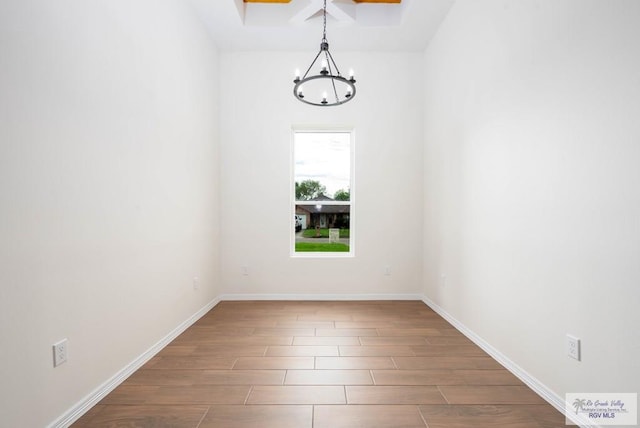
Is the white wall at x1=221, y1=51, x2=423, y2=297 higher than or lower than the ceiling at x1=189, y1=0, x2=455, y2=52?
lower

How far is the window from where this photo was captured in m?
4.21

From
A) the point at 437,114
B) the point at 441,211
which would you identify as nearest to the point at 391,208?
the point at 441,211

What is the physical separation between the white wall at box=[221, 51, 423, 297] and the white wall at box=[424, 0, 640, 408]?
0.98m

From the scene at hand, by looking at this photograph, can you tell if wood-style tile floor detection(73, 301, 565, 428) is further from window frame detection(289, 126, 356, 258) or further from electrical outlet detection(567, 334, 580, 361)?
window frame detection(289, 126, 356, 258)

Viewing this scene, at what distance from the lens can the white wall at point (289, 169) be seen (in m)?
3.99

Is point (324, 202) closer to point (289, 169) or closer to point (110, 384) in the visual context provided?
point (289, 169)

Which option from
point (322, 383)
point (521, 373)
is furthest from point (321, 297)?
point (521, 373)

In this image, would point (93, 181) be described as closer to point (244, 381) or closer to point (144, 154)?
point (144, 154)

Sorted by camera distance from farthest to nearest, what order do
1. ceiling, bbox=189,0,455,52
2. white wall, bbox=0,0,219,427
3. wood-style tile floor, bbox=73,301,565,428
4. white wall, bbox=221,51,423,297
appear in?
white wall, bbox=221,51,423,297
ceiling, bbox=189,0,455,52
wood-style tile floor, bbox=73,301,565,428
white wall, bbox=0,0,219,427

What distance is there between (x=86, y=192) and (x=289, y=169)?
8.11ft
